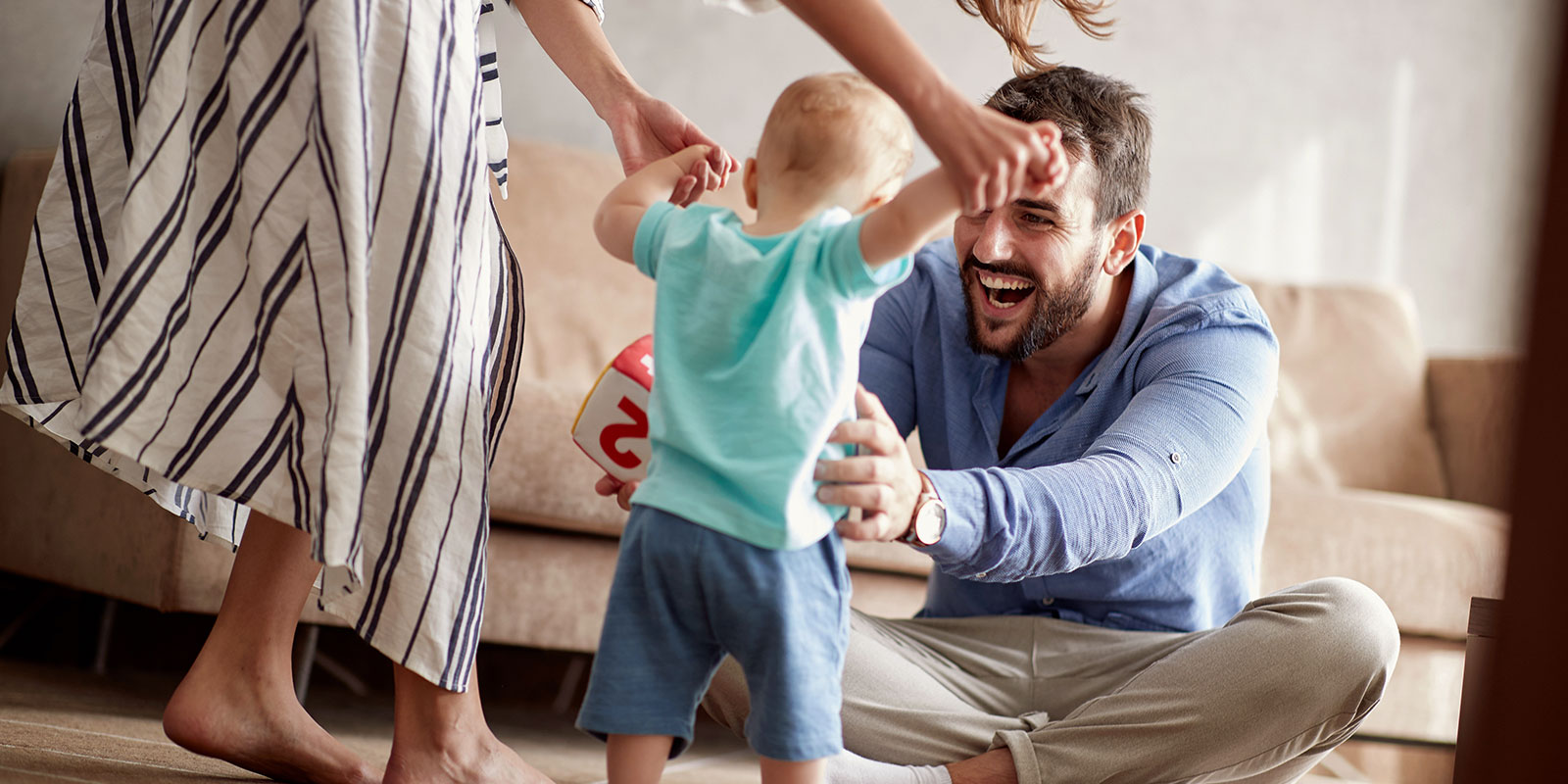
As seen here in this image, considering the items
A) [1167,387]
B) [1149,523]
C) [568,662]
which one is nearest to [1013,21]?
[1167,387]

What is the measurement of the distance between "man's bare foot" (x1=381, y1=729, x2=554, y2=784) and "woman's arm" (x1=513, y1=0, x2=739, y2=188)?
1.61 feet

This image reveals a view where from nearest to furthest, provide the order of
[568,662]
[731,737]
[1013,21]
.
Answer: [1013,21] < [731,737] < [568,662]

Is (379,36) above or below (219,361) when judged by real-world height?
above

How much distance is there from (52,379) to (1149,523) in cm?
91

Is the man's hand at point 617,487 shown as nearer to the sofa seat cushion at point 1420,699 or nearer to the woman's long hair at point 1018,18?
the woman's long hair at point 1018,18

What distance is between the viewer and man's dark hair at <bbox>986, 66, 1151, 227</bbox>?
4.19ft

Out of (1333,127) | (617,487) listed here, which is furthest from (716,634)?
(1333,127)

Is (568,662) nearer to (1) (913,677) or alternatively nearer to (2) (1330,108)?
(1) (913,677)

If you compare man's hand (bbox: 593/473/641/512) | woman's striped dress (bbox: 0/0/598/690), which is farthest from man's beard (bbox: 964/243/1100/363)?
woman's striped dress (bbox: 0/0/598/690)

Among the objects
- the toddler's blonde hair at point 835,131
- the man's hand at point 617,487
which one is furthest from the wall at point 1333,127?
the toddler's blonde hair at point 835,131

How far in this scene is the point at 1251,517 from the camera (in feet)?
4.37

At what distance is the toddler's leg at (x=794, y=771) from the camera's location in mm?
789

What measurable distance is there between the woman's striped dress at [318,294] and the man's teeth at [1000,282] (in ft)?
1.86

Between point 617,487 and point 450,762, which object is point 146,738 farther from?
point 617,487
